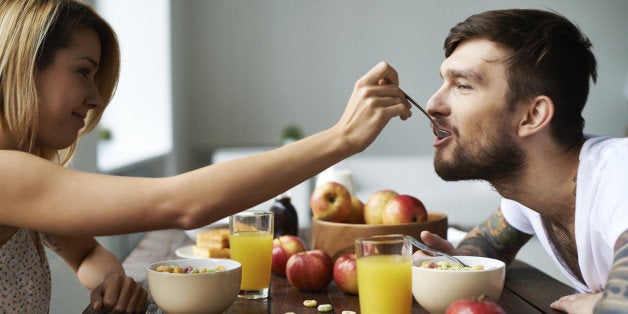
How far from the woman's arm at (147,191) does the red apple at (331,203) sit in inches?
20.9

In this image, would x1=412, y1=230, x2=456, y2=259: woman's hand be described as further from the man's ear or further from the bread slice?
the bread slice

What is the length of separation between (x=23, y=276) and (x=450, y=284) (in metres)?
0.85

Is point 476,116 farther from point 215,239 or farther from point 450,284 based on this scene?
point 215,239

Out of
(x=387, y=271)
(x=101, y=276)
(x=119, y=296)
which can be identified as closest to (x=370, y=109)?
(x=387, y=271)

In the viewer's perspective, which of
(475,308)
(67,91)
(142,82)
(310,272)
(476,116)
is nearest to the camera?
(475,308)

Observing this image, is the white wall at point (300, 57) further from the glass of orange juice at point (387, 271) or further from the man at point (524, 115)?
the glass of orange juice at point (387, 271)

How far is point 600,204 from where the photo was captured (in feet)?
4.12

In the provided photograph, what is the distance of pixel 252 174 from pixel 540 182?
735 millimetres

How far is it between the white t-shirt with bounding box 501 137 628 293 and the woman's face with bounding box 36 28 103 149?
1.00 meters

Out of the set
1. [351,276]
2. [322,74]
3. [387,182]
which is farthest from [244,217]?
[322,74]

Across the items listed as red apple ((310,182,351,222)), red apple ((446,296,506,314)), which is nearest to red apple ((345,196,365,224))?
red apple ((310,182,351,222))

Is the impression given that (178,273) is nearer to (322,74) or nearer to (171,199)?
(171,199)

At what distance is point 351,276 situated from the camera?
56.1 inches

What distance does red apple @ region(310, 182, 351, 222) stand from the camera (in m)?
1.68
